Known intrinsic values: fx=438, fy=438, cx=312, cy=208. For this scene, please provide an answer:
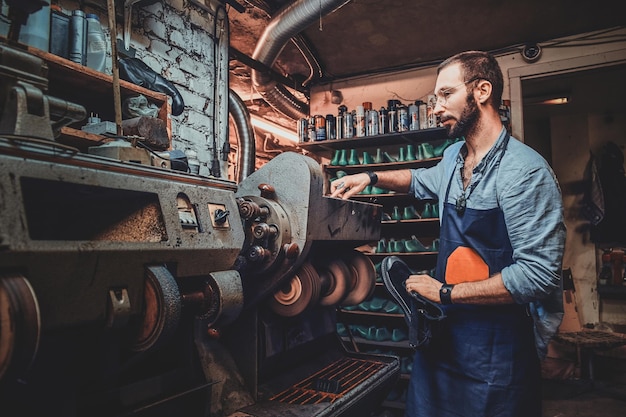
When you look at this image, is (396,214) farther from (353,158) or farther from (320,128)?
(320,128)

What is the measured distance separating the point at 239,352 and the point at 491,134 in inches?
46.5

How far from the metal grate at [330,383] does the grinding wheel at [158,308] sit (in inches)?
24.4

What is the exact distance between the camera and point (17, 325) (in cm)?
71

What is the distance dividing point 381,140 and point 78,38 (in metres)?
2.68

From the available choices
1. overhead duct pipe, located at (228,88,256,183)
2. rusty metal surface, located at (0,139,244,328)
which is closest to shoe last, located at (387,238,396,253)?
overhead duct pipe, located at (228,88,256,183)

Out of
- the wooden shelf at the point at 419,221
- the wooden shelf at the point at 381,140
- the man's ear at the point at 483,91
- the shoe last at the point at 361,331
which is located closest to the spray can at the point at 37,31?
the man's ear at the point at 483,91

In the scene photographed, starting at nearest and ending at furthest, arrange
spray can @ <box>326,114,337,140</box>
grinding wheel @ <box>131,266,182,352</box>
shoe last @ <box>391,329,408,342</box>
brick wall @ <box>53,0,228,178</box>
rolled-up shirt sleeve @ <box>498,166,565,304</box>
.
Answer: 1. grinding wheel @ <box>131,266,182,352</box>
2. rolled-up shirt sleeve @ <box>498,166,565,304</box>
3. brick wall @ <box>53,0,228,178</box>
4. shoe last @ <box>391,329,408,342</box>
5. spray can @ <box>326,114,337,140</box>

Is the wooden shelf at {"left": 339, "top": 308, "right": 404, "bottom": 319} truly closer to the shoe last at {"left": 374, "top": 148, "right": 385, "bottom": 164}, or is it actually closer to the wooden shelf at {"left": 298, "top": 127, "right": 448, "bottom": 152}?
the shoe last at {"left": 374, "top": 148, "right": 385, "bottom": 164}

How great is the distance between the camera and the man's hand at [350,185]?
1844 millimetres

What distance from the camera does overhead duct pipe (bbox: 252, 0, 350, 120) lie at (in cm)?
313

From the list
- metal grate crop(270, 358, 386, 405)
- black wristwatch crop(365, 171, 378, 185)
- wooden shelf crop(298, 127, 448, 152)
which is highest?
wooden shelf crop(298, 127, 448, 152)

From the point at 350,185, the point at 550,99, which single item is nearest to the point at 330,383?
the point at 350,185

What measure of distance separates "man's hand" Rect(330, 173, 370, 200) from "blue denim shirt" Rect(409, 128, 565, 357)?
0.48 meters

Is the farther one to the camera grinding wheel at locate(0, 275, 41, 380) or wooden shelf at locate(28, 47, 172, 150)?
wooden shelf at locate(28, 47, 172, 150)
